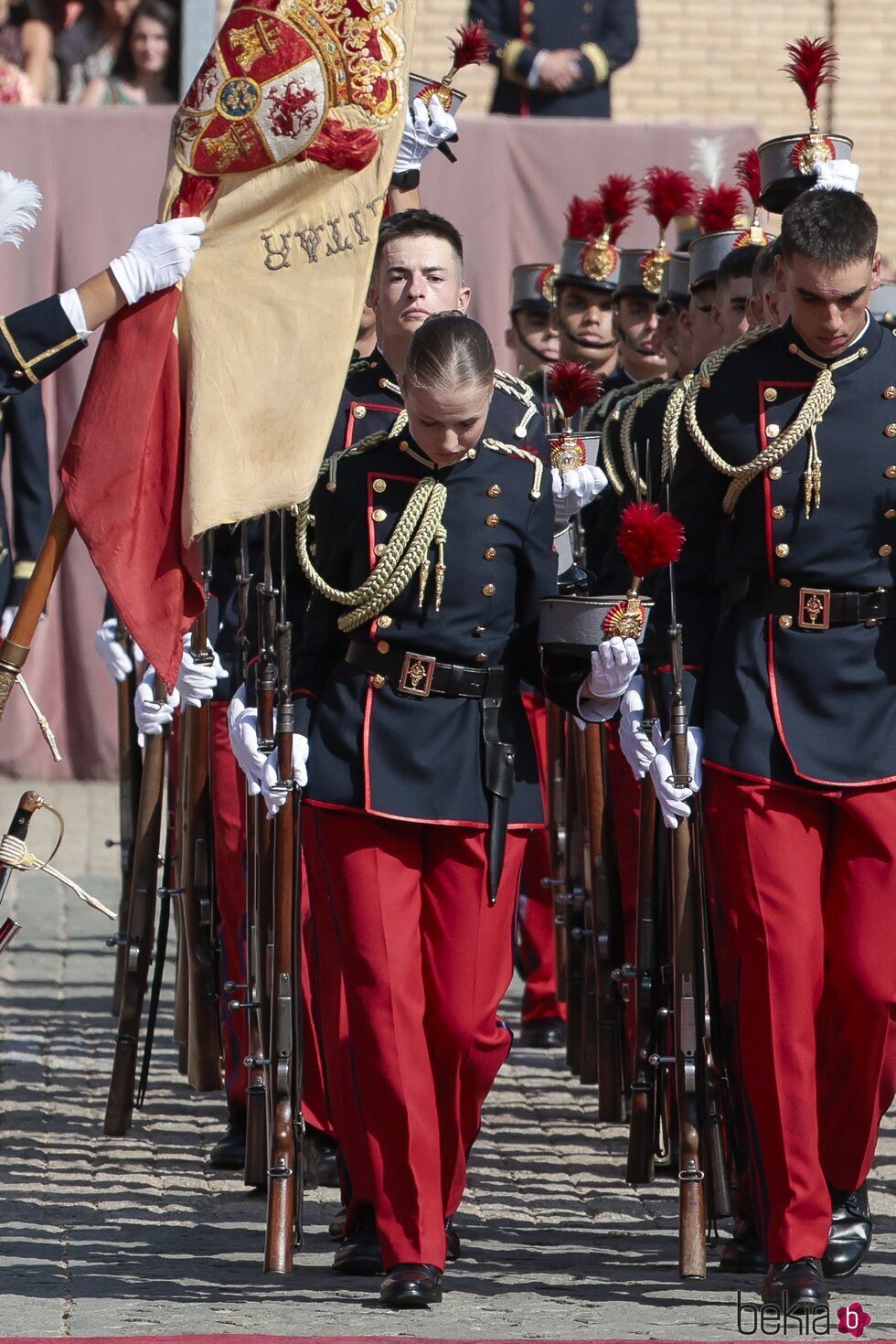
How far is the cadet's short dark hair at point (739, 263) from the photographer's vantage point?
5.95 metres

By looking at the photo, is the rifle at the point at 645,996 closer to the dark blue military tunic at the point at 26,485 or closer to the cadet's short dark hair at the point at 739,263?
the cadet's short dark hair at the point at 739,263

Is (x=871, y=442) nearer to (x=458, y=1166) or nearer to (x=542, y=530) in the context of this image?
(x=542, y=530)

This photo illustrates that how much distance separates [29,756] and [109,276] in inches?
274

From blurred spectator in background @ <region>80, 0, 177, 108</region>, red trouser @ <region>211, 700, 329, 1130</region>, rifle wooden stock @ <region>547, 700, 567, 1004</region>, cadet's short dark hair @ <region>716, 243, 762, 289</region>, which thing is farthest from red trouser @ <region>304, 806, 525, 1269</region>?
blurred spectator in background @ <region>80, 0, 177, 108</region>

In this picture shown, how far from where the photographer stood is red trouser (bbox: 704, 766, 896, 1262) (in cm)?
457

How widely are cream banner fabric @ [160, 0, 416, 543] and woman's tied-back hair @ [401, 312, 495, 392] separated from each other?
17 centimetres

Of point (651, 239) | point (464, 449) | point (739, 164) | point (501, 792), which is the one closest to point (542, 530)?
point (464, 449)

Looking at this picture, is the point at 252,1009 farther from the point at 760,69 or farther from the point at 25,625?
the point at 760,69

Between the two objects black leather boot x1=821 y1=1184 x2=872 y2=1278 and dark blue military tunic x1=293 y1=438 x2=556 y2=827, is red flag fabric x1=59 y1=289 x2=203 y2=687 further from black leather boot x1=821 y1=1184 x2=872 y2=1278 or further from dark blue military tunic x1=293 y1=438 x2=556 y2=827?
black leather boot x1=821 y1=1184 x2=872 y2=1278

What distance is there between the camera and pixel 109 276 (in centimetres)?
459

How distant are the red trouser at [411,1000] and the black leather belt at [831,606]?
2.31 feet

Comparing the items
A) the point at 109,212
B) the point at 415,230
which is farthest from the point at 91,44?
the point at 415,230

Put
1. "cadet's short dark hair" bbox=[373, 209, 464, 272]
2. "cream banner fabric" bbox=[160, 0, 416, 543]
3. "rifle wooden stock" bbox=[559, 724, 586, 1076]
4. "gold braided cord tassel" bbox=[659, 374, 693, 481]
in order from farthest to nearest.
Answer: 1. "rifle wooden stock" bbox=[559, 724, 586, 1076]
2. "cadet's short dark hair" bbox=[373, 209, 464, 272]
3. "gold braided cord tassel" bbox=[659, 374, 693, 481]
4. "cream banner fabric" bbox=[160, 0, 416, 543]

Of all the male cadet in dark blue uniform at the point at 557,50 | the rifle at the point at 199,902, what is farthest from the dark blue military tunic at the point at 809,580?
the male cadet in dark blue uniform at the point at 557,50
